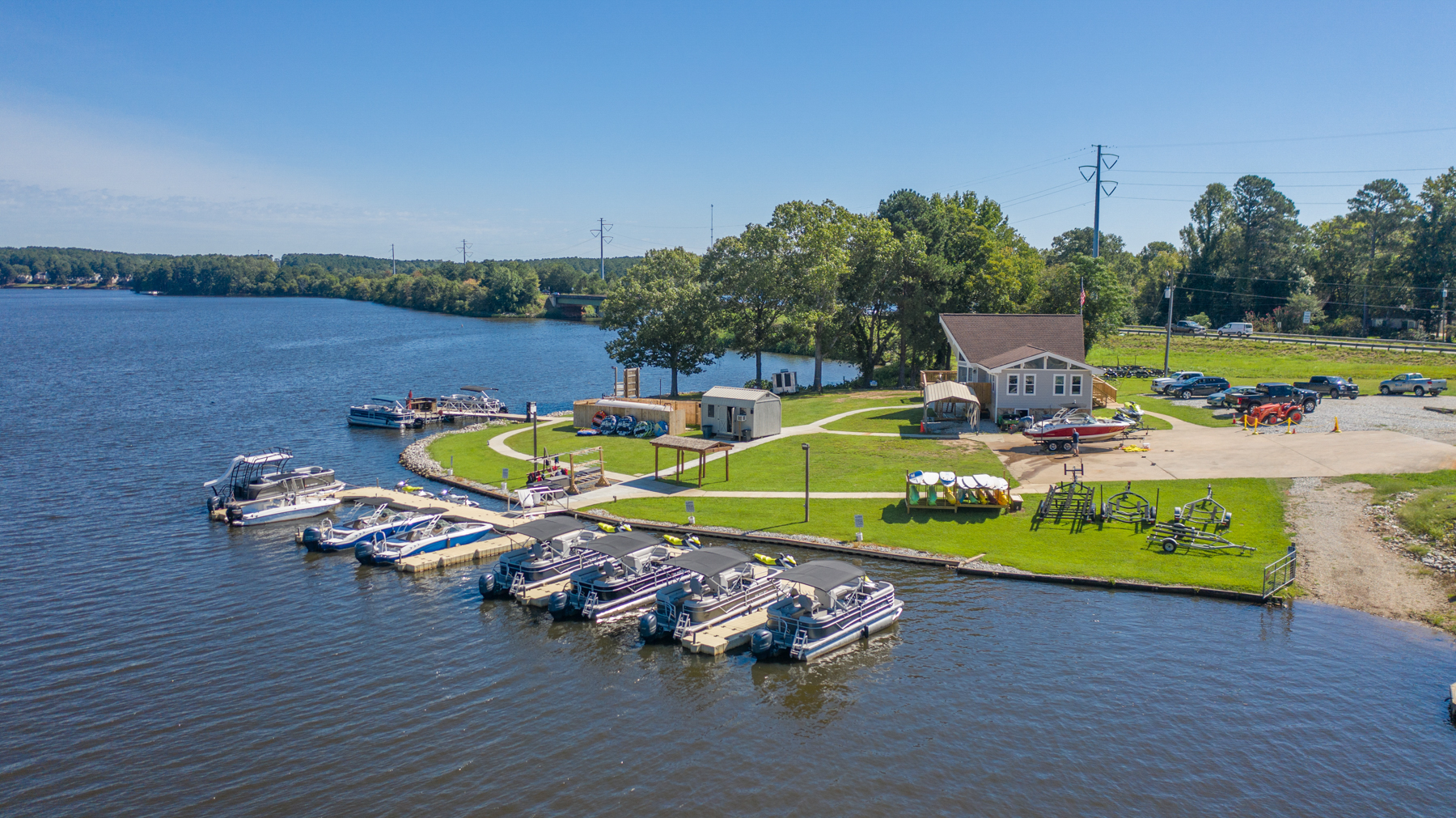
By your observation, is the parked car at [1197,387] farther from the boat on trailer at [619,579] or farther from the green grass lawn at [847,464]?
the boat on trailer at [619,579]

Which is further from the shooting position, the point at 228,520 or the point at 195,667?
the point at 228,520

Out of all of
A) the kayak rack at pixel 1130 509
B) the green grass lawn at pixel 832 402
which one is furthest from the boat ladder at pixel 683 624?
the green grass lawn at pixel 832 402

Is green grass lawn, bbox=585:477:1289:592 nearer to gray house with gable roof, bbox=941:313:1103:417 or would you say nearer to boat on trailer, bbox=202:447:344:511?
gray house with gable roof, bbox=941:313:1103:417

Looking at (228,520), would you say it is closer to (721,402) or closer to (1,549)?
(1,549)

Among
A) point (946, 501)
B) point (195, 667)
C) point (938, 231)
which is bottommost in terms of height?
point (195, 667)

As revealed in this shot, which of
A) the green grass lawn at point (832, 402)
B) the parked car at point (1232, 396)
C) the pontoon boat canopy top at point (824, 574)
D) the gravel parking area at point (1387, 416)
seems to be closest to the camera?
the pontoon boat canopy top at point (824, 574)

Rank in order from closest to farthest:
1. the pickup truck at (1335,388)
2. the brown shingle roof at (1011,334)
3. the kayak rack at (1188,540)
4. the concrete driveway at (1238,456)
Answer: the kayak rack at (1188,540) → the concrete driveway at (1238,456) → the pickup truck at (1335,388) → the brown shingle roof at (1011,334)

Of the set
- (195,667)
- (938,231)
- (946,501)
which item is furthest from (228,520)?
(938,231)
